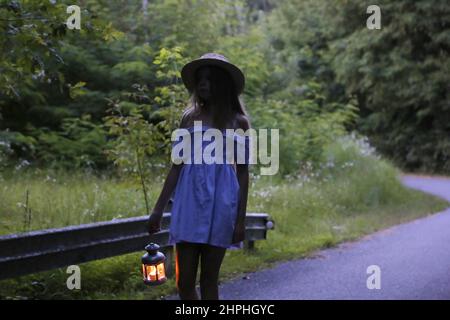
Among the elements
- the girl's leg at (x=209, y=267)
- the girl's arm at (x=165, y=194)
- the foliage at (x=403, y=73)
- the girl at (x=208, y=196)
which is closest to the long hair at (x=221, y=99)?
the girl at (x=208, y=196)

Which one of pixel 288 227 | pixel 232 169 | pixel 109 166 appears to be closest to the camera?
pixel 232 169

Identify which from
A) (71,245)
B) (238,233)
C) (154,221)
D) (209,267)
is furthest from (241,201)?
(71,245)

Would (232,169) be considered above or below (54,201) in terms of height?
above

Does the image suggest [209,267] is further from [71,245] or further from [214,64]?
[71,245]

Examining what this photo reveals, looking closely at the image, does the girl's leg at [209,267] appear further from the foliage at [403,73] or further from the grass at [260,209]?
the foliage at [403,73]

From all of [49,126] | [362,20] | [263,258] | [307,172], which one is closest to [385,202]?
[307,172]

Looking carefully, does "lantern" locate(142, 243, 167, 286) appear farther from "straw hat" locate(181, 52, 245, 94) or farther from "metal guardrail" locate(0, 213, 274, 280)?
"metal guardrail" locate(0, 213, 274, 280)

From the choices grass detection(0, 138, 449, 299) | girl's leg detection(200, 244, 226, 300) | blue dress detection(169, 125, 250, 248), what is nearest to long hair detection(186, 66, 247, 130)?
blue dress detection(169, 125, 250, 248)

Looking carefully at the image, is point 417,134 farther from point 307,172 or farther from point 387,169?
point 307,172

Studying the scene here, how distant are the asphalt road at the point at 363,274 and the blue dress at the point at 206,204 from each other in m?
2.60

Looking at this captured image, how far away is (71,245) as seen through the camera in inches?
227

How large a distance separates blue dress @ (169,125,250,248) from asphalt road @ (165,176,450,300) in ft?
8.52
